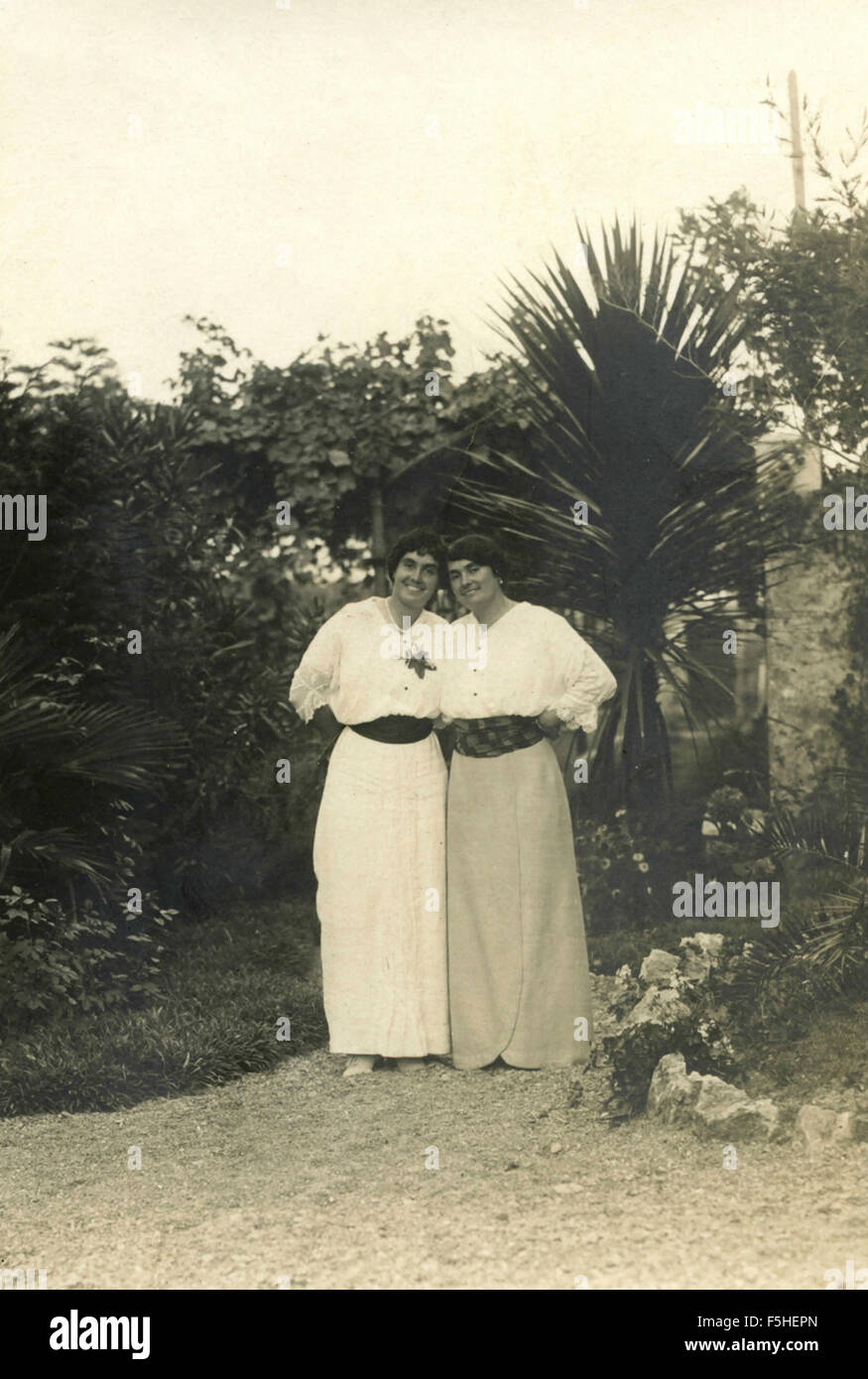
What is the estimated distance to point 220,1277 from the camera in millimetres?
4184

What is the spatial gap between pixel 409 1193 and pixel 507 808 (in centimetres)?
146

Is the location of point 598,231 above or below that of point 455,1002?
above

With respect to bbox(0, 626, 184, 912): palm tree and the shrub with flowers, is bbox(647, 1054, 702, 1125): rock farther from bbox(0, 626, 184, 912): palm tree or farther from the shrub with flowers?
bbox(0, 626, 184, 912): palm tree

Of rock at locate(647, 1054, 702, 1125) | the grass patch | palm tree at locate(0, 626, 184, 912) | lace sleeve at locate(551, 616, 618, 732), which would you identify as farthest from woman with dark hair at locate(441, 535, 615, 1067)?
palm tree at locate(0, 626, 184, 912)

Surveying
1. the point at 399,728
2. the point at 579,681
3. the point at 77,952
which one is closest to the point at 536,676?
the point at 579,681

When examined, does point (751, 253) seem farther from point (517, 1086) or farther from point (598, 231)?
point (517, 1086)

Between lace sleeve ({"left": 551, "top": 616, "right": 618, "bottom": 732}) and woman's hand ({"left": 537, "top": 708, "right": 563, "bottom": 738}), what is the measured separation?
0.7 inches

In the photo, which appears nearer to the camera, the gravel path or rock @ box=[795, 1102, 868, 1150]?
the gravel path

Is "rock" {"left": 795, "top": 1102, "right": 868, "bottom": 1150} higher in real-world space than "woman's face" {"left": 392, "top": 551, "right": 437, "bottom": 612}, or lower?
lower

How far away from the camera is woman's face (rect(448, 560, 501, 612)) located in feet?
16.8

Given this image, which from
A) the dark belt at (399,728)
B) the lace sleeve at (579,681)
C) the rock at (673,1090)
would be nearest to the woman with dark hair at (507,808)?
the lace sleeve at (579,681)

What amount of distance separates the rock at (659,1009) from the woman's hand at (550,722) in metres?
1.05
